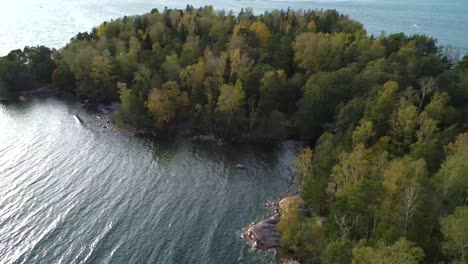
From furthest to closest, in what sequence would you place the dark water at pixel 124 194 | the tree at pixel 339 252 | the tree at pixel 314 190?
the tree at pixel 314 190
the dark water at pixel 124 194
the tree at pixel 339 252

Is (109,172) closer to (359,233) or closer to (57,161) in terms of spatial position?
(57,161)

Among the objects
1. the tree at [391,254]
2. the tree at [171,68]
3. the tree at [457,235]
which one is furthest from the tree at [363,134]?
the tree at [171,68]

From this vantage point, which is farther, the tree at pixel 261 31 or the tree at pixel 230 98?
the tree at pixel 261 31

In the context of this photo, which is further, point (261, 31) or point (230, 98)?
point (261, 31)

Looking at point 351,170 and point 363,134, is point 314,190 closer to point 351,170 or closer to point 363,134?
point 351,170

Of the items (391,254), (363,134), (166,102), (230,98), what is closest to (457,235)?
(391,254)

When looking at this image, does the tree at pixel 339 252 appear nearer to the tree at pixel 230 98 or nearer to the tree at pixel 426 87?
the tree at pixel 426 87

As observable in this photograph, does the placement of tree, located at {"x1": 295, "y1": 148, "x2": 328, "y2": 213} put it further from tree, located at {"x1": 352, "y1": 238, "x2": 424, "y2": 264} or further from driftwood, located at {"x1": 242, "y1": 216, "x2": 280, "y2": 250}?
tree, located at {"x1": 352, "y1": 238, "x2": 424, "y2": 264}
